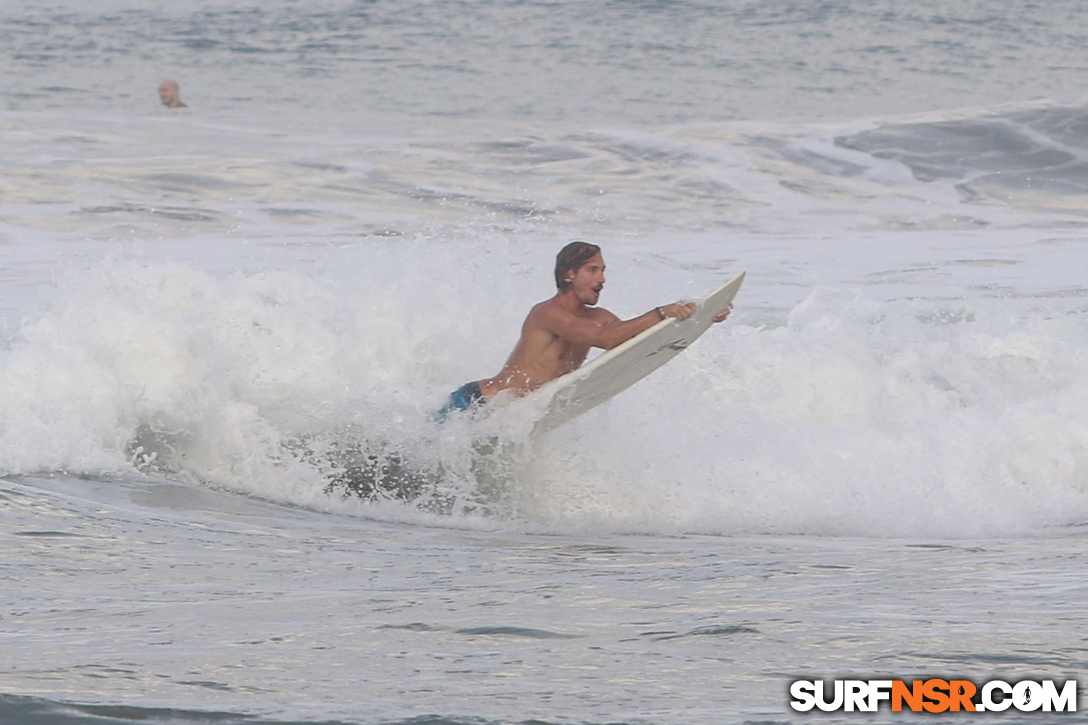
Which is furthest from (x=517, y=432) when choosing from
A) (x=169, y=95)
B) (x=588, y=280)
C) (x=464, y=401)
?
(x=169, y=95)

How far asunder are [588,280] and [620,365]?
472 mm

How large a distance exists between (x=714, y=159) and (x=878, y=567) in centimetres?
1586

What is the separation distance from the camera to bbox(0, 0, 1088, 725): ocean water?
2.99 metres

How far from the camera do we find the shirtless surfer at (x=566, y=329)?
5.89 meters

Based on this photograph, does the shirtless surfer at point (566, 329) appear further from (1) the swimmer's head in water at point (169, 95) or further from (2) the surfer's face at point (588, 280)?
(1) the swimmer's head in water at point (169, 95)

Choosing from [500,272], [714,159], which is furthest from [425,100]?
[500,272]

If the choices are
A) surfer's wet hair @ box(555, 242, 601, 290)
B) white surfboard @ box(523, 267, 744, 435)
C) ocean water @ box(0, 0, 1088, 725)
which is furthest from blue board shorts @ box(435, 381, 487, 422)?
surfer's wet hair @ box(555, 242, 601, 290)

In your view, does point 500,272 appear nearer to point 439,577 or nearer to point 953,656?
point 439,577

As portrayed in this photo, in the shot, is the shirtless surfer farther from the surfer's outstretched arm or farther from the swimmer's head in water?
the swimmer's head in water

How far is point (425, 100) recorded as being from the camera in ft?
91.4

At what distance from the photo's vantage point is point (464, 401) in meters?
6.16
